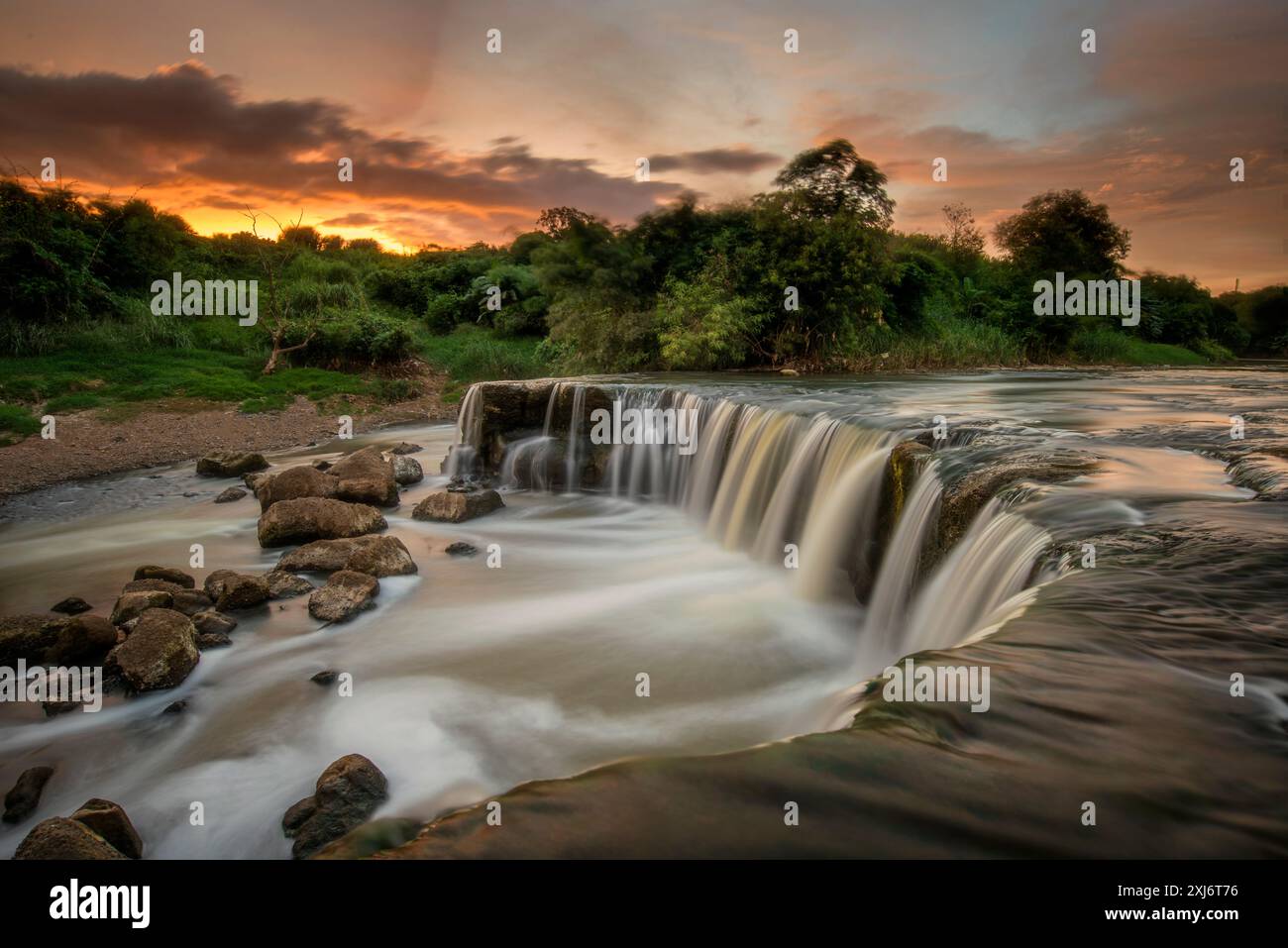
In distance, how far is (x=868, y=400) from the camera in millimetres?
12531

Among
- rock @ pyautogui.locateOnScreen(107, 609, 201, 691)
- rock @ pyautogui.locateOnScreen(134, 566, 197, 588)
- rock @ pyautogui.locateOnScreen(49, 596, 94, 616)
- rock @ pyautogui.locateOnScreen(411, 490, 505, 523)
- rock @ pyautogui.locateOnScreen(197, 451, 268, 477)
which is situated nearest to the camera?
rock @ pyautogui.locateOnScreen(107, 609, 201, 691)

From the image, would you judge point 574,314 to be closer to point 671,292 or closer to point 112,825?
point 671,292

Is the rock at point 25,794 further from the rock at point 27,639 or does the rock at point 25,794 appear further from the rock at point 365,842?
the rock at point 365,842

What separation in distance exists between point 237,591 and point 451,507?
4.56 m

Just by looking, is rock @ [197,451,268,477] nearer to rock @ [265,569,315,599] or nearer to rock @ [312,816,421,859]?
rock @ [265,569,315,599]

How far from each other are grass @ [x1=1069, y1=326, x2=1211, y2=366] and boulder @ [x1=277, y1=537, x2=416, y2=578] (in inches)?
1156

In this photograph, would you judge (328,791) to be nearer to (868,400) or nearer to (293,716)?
(293,716)

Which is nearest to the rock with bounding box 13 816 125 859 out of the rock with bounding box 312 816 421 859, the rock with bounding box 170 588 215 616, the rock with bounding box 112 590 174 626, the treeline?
the rock with bounding box 312 816 421 859

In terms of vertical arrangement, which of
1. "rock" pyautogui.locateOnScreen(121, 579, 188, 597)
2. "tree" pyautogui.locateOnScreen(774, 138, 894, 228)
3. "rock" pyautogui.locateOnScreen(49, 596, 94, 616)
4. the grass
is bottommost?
"rock" pyautogui.locateOnScreen(49, 596, 94, 616)

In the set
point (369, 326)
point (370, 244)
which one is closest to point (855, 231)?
point (369, 326)

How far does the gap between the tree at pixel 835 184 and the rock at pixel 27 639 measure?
2135cm

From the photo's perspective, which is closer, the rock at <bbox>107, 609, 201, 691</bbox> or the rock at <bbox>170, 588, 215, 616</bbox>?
the rock at <bbox>107, 609, 201, 691</bbox>

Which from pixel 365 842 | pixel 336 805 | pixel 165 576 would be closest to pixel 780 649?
pixel 336 805

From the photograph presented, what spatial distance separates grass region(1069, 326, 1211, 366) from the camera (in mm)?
29922
